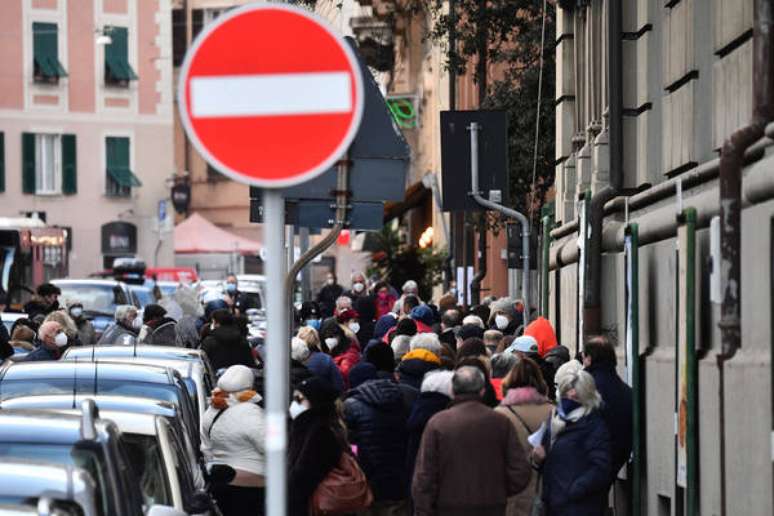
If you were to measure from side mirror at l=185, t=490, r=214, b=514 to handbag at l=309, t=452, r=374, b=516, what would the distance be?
1.77m

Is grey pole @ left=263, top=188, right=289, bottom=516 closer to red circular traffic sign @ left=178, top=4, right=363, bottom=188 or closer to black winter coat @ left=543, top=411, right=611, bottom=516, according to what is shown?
red circular traffic sign @ left=178, top=4, right=363, bottom=188

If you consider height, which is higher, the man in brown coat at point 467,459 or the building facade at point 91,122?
the building facade at point 91,122

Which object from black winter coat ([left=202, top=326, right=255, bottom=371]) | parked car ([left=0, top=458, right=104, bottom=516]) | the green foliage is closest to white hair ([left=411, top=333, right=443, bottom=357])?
black winter coat ([left=202, top=326, right=255, bottom=371])

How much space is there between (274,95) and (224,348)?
45.7 feet

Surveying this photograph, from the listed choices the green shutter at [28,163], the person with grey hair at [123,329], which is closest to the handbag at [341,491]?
the person with grey hair at [123,329]

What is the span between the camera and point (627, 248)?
47.3 ft

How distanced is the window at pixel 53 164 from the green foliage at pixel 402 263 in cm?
2879

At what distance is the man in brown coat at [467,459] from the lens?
36.2 feet

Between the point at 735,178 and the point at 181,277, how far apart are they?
1744 inches

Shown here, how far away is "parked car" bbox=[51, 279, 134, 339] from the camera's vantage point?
108 ft

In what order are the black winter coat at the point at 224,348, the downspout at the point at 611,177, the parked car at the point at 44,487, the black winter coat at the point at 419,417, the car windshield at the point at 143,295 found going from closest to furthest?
the parked car at the point at 44,487 → the black winter coat at the point at 419,417 → the downspout at the point at 611,177 → the black winter coat at the point at 224,348 → the car windshield at the point at 143,295

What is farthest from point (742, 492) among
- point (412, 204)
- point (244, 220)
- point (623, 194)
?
point (244, 220)

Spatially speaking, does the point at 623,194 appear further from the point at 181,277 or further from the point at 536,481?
the point at 181,277

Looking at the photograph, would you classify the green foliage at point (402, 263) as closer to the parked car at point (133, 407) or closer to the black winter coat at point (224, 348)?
the black winter coat at point (224, 348)
